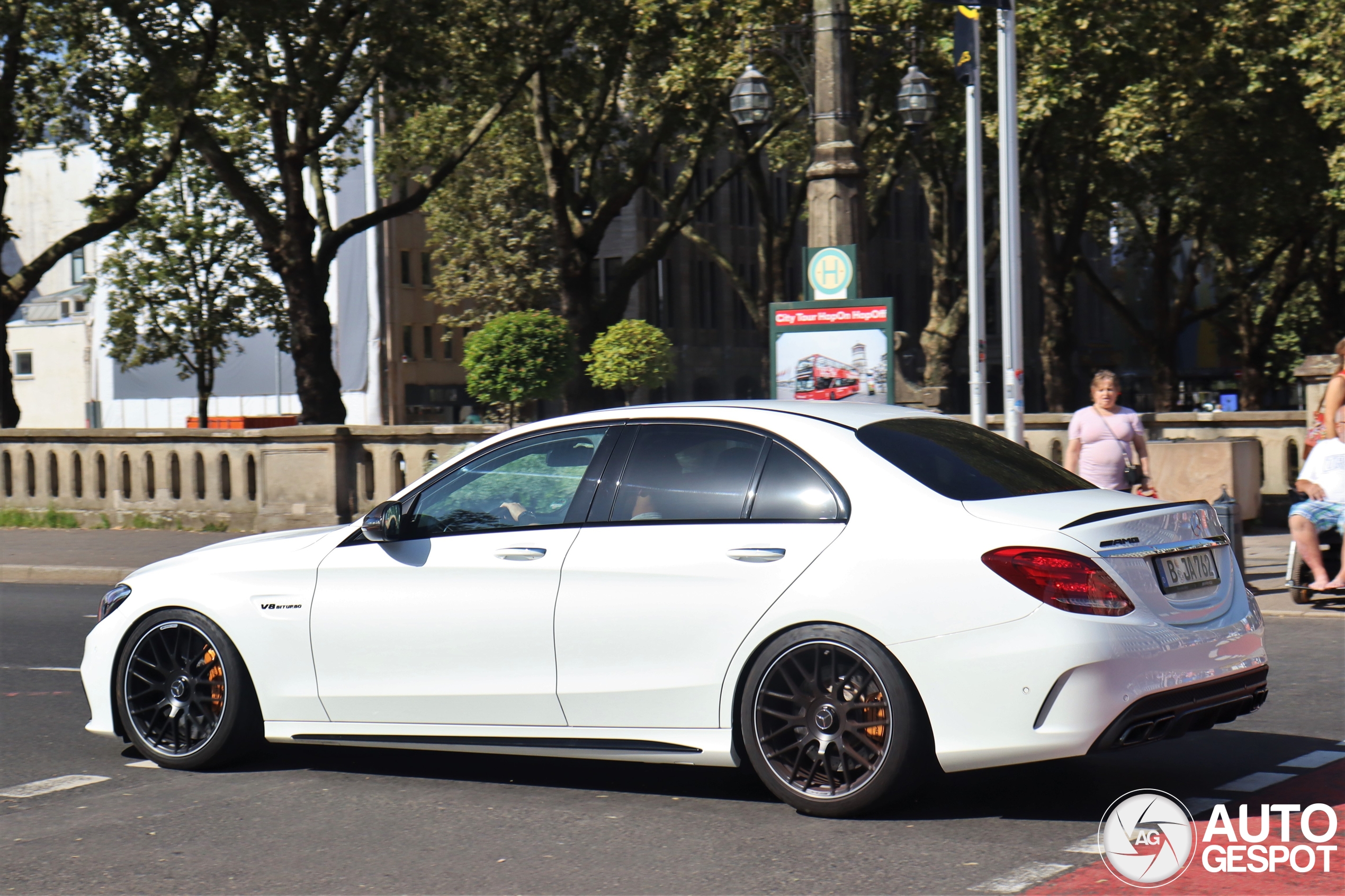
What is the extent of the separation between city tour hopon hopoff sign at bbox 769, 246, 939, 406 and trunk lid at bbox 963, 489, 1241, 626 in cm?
656

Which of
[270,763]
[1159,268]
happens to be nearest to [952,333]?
[1159,268]

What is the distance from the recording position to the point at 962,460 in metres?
5.98

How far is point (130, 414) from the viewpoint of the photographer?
2490 inches

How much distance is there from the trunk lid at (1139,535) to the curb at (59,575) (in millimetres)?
12273

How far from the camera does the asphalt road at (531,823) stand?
16.4ft

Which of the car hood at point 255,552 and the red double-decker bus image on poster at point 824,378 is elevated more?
the red double-decker bus image on poster at point 824,378

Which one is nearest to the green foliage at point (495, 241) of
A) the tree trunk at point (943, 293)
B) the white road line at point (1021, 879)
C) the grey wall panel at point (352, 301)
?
the grey wall panel at point (352, 301)

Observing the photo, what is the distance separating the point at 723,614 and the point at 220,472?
16375 mm

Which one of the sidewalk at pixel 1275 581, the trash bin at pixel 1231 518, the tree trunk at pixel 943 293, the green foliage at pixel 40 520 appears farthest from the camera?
the tree trunk at pixel 943 293

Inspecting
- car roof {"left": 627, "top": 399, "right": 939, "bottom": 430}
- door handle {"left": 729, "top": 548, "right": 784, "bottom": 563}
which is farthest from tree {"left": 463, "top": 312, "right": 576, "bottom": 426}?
door handle {"left": 729, "top": 548, "right": 784, "bottom": 563}

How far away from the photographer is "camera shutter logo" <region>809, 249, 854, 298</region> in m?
12.5

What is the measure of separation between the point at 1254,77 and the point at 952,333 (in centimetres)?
820

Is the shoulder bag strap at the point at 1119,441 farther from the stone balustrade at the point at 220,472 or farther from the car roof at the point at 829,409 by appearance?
the stone balustrade at the point at 220,472

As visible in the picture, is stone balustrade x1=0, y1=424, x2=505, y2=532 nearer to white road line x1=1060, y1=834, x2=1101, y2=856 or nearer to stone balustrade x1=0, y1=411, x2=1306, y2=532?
stone balustrade x1=0, y1=411, x2=1306, y2=532
